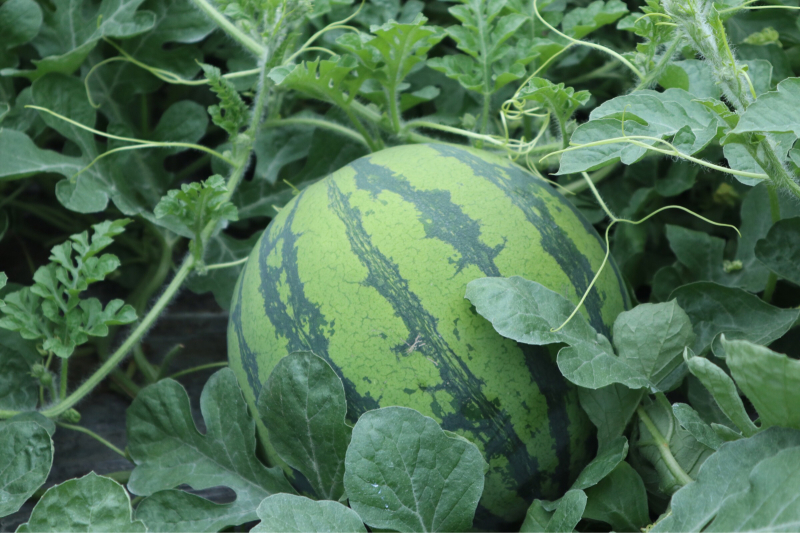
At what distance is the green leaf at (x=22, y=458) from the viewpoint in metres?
1.06

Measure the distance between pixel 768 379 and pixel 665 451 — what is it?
0.94 feet

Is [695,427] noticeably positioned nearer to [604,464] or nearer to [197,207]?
[604,464]

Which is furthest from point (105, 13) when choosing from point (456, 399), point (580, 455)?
point (580, 455)

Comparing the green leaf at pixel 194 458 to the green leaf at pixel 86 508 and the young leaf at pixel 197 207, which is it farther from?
the young leaf at pixel 197 207

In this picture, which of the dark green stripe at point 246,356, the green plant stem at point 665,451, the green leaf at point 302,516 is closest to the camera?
the green leaf at point 302,516

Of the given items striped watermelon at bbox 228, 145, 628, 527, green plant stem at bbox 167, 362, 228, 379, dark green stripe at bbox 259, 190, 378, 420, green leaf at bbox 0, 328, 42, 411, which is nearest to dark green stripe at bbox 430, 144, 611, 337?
striped watermelon at bbox 228, 145, 628, 527

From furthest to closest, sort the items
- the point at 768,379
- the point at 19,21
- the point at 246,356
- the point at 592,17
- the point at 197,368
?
the point at 197,368, the point at 19,21, the point at 592,17, the point at 246,356, the point at 768,379

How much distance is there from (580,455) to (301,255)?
57 cm

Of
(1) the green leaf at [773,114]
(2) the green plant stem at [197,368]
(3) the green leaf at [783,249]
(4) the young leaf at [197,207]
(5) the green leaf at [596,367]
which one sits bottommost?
(2) the green plant stem at [197,368]

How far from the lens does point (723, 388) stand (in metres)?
0.86

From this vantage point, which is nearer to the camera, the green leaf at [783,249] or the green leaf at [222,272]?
the green leaf at [783,249]

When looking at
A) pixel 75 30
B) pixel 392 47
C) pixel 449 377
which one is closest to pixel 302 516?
pixel 449 377

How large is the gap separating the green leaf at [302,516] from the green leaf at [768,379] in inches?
21.0

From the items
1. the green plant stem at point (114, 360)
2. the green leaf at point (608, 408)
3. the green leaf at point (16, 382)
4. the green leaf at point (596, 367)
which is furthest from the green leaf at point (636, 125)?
the green leaf at point (16, 382)
